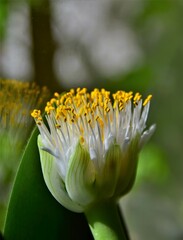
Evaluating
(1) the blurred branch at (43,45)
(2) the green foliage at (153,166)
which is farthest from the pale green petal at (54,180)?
(2) the green foliage at (153,166)

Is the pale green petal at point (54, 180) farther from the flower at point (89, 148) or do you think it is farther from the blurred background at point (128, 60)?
the blurred background at point (128, 60)

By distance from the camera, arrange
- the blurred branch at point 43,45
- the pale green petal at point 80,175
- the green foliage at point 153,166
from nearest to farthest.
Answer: the pale green petal at point 80,175, the blurred branch at point 43,45, the green foliage at point 153,166

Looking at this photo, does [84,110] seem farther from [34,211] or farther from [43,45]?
[43,45]

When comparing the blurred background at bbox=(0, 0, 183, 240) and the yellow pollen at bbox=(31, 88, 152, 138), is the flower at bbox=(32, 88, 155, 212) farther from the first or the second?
the blurred background at bbox=(0, 0, 183, 240)

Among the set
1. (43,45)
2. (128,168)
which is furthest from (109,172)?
(43,45)

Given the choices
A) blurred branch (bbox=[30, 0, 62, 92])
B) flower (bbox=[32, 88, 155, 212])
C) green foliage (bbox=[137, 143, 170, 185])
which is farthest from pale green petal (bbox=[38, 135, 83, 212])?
green foliage (bbox=[137, 143, 170, 185])

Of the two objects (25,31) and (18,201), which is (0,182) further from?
(25,31)

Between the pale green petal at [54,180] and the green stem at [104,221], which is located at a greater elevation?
the pale green petal at [54,180]
